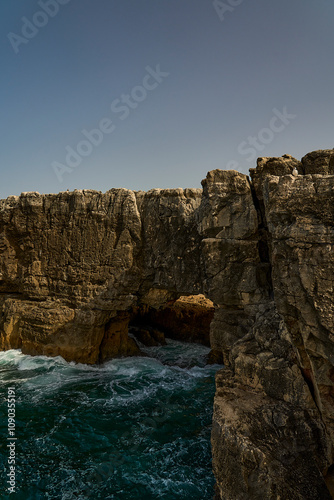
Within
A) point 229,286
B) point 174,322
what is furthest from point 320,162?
point 174,322

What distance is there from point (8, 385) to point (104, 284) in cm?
677

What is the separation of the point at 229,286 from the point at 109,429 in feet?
25.7

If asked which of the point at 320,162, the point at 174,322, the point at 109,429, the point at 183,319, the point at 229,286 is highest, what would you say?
the point at 320,162

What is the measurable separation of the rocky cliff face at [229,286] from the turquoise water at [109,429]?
7.39 ft

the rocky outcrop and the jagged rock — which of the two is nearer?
the jagged rock

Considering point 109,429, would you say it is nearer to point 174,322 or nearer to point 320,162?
point 320,162

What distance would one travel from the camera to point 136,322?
25.1m

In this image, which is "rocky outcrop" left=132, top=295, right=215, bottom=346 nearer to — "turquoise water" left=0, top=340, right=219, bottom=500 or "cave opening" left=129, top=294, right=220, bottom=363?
"cave opening" left=129, top=294, right=220, bottom=363

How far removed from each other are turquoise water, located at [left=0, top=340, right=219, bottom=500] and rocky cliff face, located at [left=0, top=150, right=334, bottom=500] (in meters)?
2.25

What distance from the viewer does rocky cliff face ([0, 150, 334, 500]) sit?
5.58 m

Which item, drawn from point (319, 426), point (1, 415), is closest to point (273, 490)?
point (319, 426)

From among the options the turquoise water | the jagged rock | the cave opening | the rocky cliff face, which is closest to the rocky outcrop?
the cave opening

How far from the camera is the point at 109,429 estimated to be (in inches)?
450

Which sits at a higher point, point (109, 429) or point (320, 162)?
point (320, 162)
